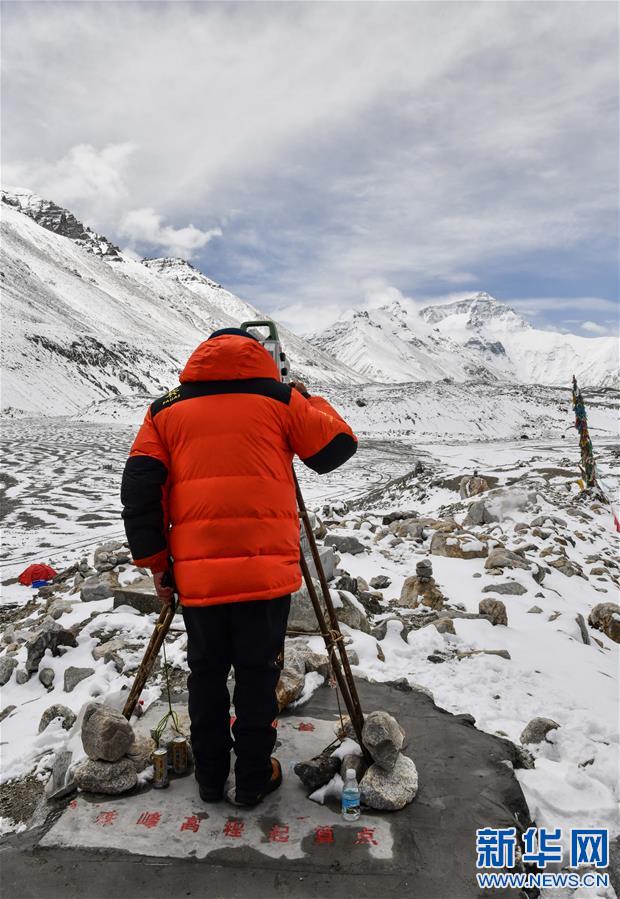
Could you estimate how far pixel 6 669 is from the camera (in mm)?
5551

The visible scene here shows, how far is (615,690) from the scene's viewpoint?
562 cm

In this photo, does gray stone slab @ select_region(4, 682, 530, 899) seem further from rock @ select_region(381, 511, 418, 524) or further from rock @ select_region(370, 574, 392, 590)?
rock @ select_region(381, 511, 418, 524)

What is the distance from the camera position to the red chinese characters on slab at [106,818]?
3125 millimetres

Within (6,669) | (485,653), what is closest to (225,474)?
(485,653)

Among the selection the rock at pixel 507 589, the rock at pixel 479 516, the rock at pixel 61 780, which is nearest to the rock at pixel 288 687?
the rock at pixel 61 780

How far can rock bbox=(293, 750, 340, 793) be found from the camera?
336 cm

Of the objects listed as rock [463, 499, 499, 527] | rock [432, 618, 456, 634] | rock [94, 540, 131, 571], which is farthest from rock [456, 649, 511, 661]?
rock [463, 499, 499, 527]

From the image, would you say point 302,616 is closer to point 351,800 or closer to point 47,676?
point 47,676

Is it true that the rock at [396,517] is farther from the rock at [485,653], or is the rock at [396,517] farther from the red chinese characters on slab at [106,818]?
the red chinese characters on slab at [106,818]

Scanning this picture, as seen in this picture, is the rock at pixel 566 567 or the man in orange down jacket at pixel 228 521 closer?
the man in orange down jacket at pixel 228 521

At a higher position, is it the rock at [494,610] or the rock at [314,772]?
the rock at [314,772]

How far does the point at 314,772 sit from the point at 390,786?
0.46 meters

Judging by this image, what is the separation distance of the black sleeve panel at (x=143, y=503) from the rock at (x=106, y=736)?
1.15m

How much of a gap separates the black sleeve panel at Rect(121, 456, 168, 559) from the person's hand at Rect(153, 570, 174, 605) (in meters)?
0.20
